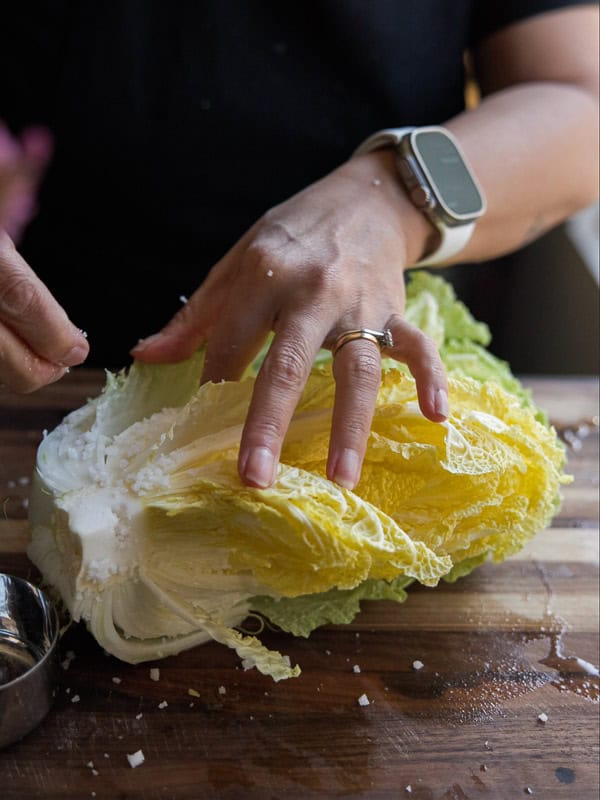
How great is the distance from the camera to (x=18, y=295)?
1.18 m

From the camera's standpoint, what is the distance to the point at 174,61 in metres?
1.77

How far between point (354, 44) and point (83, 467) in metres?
1.07

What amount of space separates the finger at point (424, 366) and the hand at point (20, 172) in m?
0.62

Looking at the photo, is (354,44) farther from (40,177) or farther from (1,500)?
(1,500)

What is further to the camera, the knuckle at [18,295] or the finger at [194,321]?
the finger at [194,321]

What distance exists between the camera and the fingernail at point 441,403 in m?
1.24

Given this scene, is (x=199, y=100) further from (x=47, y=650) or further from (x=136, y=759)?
(x=136, y=759)

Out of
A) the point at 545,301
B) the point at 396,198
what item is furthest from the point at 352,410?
the point at 545,301

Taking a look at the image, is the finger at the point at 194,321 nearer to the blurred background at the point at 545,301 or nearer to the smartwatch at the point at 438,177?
the smartwatch at the point at 438,177

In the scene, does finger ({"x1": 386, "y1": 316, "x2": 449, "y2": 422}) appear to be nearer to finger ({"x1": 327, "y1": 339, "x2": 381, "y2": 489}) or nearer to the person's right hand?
finger ({"x1": 327, "y1": 339, "x2": 381, "y2": 489})

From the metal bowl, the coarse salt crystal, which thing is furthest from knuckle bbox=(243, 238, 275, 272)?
the coarse salt crystal

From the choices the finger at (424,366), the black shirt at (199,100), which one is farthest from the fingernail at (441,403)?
the black shirt at (199,100)

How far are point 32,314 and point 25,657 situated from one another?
0.49m

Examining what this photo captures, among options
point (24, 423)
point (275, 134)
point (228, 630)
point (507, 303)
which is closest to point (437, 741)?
point (228, 630)
